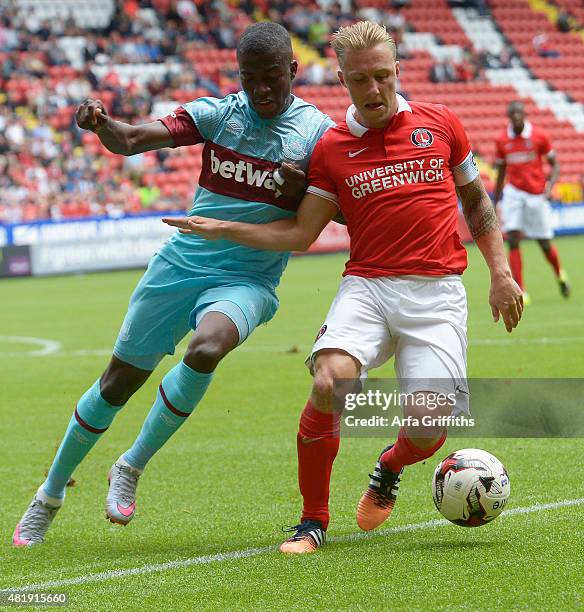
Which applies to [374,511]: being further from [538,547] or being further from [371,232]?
[371,232]

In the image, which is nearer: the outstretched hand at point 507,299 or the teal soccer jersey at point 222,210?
Result: the outstretched hand at point 507,299

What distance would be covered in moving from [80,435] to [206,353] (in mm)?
879

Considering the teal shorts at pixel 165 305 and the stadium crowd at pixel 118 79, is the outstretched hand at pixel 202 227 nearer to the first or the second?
the teal shorts at pixel 165 305

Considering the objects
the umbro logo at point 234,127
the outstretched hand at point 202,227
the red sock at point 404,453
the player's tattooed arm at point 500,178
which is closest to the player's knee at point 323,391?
the red sock at point 404,453

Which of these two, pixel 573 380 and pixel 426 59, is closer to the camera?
pixel 573 380

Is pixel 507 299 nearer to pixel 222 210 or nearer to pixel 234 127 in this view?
pixel 222 210

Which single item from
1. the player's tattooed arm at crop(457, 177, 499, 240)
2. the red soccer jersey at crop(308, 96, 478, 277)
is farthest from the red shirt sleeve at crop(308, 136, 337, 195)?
the player's tattooed arm at crop(457, 177, 499, 240)

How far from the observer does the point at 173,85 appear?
29.8 metres

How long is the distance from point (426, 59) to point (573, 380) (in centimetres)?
2731

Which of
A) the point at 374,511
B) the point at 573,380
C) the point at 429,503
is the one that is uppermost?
the point at 374,511

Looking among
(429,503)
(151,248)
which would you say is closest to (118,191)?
(151,248)

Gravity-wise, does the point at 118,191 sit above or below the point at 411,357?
below

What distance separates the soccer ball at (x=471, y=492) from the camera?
505 cm

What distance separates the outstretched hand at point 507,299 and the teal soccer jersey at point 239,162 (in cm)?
105
